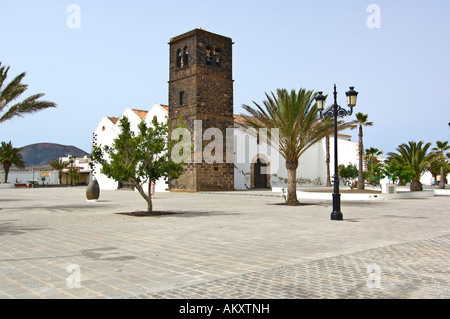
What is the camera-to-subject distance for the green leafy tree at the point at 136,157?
12899 mm

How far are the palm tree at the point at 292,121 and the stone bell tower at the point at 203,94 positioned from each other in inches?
520

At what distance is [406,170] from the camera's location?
25.4 metres

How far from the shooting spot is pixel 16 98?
56.4ft

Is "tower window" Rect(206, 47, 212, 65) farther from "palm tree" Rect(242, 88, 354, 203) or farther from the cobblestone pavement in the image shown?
the cobblestone pavement

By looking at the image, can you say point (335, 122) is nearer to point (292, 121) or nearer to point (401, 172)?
point (292, 121)

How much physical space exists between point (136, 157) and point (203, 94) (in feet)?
65.0

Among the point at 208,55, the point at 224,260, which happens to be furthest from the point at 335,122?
the point at 208,55

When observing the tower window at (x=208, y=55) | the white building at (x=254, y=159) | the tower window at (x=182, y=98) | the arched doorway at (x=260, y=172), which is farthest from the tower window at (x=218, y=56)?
the arched doorway at (x=260, y=172)

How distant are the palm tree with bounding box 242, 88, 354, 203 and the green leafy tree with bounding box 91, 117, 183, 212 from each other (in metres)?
6.43

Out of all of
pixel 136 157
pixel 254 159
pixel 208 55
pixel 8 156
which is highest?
pixel 208 55

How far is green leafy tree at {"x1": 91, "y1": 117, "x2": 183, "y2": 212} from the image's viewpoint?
12.9 m
